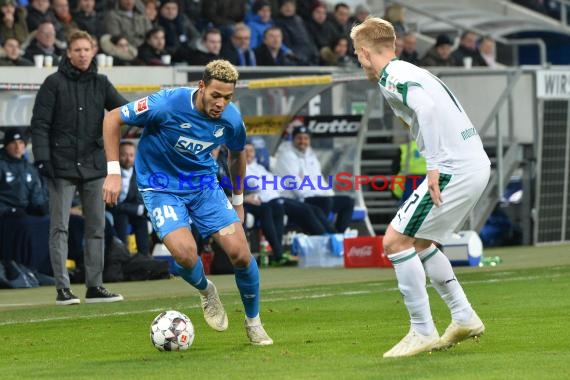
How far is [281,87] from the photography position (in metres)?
21.1

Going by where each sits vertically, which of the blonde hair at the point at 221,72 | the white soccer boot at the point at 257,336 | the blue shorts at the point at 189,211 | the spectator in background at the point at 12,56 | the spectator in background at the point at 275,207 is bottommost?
the spectator in background at the point at 275,207

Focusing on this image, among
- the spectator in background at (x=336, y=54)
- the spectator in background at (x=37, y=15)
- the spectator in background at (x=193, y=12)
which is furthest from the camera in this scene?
the spectator in background at (x=336, y=54)

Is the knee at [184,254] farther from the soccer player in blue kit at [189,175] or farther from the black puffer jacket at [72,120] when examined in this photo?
the black puffer jacket at [72,120]

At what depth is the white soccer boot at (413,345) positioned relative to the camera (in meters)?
8.84

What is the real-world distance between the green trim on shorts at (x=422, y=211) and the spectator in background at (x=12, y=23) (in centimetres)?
1238

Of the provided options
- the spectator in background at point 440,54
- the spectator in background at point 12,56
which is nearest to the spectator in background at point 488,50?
the spectator in background at point 440,54

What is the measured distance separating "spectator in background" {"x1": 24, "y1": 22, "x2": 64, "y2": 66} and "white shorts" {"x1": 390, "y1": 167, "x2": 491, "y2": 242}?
38.1ft

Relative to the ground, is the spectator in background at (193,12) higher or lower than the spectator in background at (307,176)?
higher

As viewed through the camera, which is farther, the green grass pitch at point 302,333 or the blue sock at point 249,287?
the blue sock at point 249,287

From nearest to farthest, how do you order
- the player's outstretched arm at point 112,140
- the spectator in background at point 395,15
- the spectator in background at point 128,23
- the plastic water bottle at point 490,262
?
1. the player's outstretched arm at point 112,140
2. the plastic water bottle at point 490,262
3. the spectator in background at point 128,23
4. the spectator in background at point 395,15

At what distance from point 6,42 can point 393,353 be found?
1143cm

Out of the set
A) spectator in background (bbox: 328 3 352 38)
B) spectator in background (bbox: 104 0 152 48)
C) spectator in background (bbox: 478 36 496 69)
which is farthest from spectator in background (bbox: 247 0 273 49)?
spectator in background (bbox: 478 36 496 69)

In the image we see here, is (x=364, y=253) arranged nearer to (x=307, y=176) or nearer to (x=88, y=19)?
(x=307, y=176)

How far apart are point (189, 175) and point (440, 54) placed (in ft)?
50.6
